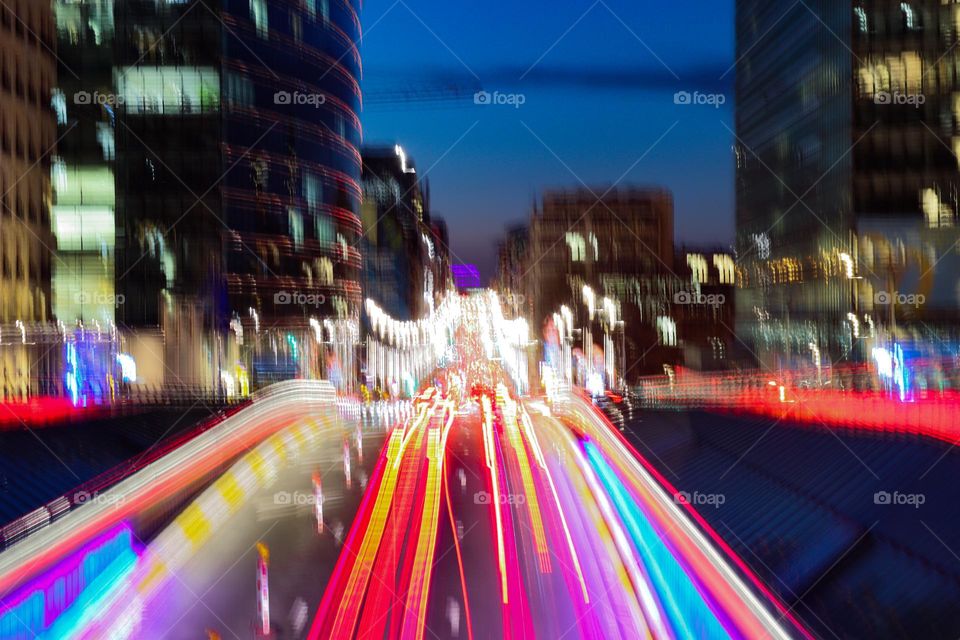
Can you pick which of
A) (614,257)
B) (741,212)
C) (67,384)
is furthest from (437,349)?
(67,384)

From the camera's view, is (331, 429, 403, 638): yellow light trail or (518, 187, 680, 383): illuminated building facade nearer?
(331, 429, 403, 638): yellow light trail

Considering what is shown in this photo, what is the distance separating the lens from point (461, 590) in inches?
347

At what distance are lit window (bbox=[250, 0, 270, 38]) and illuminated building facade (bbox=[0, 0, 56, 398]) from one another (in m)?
11.4

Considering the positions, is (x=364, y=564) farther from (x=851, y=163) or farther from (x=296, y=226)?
(x=296, y=226)

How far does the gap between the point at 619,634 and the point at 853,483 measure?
14.2 feet

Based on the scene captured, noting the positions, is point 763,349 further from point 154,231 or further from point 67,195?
point 67,195

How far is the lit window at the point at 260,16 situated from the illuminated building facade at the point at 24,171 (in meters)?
11.4

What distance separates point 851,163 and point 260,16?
30.0m

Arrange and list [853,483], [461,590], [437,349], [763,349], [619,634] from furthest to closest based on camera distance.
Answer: [437,349], [763,349], [853,483], [461,590], [619,634]

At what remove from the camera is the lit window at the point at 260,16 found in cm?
4216

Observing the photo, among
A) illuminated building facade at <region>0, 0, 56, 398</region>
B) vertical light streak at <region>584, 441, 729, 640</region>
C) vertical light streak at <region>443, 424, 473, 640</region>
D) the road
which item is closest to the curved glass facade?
illuminated building facade at <region>0, 0, 56, 398</region>

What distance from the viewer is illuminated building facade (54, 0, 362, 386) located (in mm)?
33656

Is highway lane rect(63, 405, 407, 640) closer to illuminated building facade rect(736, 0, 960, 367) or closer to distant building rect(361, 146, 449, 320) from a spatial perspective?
illuminated building facade rect(736, 0, 960, 367)

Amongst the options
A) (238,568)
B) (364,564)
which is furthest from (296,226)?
(364,564)
